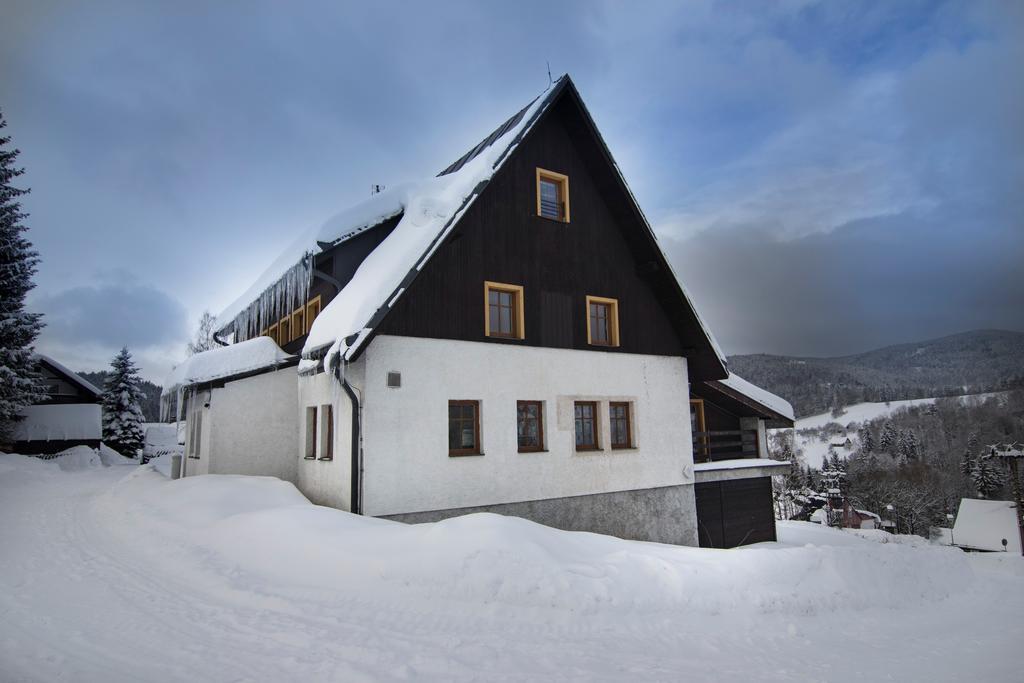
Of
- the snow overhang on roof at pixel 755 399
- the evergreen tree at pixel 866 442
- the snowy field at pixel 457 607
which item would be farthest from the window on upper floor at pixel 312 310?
the evergreen tree at pixel 866 442

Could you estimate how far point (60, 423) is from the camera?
33.0 metres

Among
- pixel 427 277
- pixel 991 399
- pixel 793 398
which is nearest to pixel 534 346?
pixel 427 277

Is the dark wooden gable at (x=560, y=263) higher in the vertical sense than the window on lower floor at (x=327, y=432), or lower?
higher

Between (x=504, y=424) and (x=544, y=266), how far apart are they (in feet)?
11.9

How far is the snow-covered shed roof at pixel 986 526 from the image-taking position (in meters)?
41.8

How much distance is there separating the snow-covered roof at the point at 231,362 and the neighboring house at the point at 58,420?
23.5 m

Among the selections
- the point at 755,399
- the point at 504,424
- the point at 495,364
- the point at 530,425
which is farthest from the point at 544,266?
the point at 755,399

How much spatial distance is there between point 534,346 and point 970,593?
29.3 ft

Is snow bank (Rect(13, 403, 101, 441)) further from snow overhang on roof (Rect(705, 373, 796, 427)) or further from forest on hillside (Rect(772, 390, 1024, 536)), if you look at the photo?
forest on hillside (Rect(772, 390, 1024, 536))

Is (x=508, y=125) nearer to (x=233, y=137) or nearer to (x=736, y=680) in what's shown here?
(x=233, y=137)

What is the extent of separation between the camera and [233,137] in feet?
55.1

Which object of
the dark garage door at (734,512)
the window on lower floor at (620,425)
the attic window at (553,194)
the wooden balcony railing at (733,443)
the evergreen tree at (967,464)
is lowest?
the evergreen tree at (967,464)

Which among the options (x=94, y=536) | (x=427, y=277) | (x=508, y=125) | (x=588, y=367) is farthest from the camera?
(x=508, y=125)

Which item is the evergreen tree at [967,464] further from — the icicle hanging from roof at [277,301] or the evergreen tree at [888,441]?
the icicle hanging from roof at [277,301]
